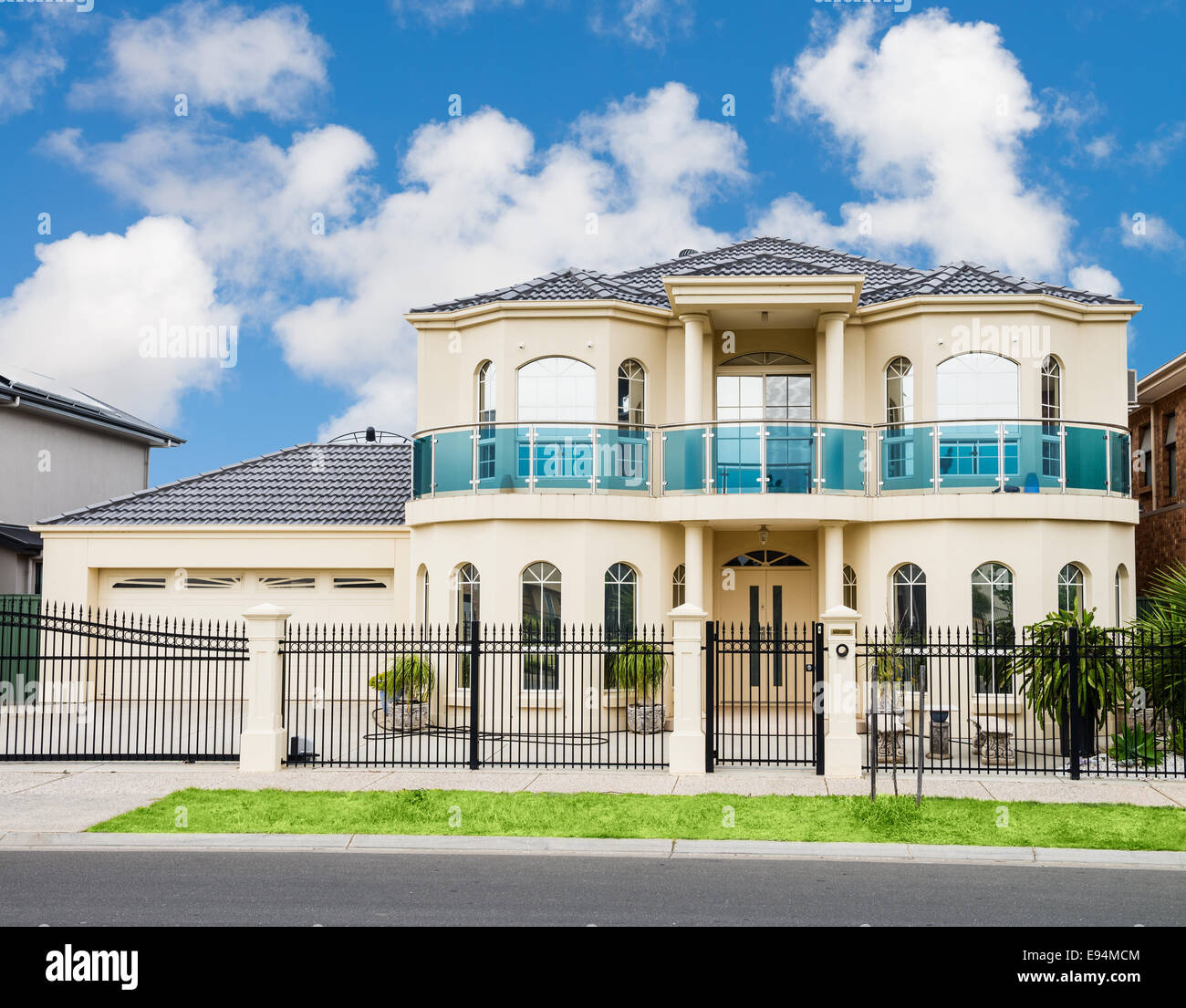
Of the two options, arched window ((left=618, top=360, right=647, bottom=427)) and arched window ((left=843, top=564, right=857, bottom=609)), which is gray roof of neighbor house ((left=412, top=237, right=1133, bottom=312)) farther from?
arched window ((left=843, top=564, right=857, bottom=609))

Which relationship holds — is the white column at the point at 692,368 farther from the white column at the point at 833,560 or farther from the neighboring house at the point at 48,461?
the neighboring house at the point at 48,461

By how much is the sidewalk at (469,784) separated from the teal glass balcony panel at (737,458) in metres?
5.85

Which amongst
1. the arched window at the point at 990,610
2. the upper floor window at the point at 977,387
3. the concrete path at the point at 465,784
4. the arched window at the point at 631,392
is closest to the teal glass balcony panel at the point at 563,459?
the arched window at the point at 631,392

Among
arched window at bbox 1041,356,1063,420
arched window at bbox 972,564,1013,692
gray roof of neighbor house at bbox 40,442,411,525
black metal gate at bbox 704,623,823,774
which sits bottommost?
black metal gate at bbox 704,623,823,774

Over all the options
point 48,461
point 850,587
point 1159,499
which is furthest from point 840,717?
point 48,461

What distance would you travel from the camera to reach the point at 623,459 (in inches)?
756

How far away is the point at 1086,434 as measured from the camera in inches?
738

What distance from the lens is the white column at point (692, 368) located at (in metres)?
19.2

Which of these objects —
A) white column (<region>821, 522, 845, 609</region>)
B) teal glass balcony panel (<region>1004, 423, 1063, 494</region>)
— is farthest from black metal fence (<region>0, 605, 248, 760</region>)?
teal glass balcony panel (<region>1004, 423, 1063, 494</region>)

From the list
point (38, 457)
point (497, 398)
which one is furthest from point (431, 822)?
point (38, 457)

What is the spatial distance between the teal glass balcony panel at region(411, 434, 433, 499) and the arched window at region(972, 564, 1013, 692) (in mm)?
9156

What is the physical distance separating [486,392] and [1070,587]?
405 inches

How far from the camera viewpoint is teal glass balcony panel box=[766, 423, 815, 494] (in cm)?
1886
